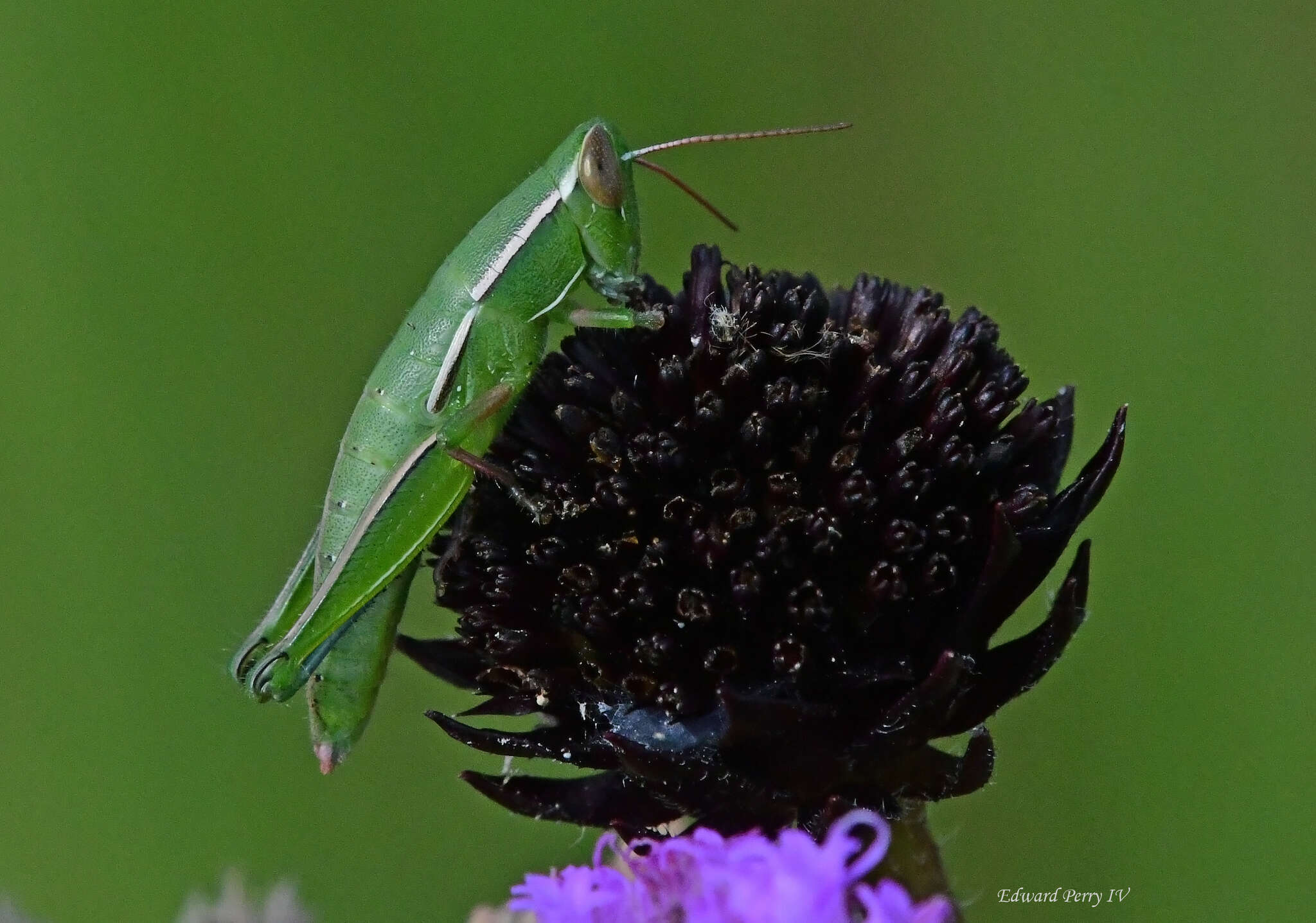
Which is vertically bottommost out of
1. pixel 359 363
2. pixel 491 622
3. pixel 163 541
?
pixel 491 622

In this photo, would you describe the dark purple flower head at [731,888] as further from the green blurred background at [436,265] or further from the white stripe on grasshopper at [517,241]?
the green blurred background at [436,265]

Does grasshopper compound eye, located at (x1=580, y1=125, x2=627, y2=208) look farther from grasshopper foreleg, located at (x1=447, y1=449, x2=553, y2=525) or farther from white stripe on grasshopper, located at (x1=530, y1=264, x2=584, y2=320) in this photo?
grasshopper foreleg, located at (x1=447, y1=449, x2=553, y2=525)

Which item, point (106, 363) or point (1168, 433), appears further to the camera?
point (106, 363)

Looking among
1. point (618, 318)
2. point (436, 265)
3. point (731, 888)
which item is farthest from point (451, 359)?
point (436, 265)

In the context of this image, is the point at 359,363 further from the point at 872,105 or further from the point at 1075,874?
the point at 1075,874

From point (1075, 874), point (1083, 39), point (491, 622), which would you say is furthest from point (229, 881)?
point (1083, 39)
